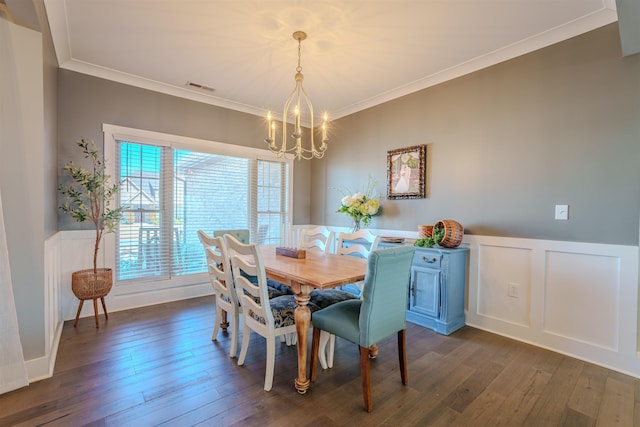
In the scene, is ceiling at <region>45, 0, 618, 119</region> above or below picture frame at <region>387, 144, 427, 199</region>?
above

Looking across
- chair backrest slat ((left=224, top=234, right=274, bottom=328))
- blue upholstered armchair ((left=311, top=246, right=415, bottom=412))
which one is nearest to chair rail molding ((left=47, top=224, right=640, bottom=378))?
blue upholstered armchair ((left=311, top=246, right=415, bottom=412))

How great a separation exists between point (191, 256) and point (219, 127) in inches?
71.7

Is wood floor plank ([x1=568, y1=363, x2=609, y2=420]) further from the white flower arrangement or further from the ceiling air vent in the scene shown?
the ceiling air vent

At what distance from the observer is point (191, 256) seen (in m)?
3.95

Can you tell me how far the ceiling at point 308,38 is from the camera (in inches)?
87.2

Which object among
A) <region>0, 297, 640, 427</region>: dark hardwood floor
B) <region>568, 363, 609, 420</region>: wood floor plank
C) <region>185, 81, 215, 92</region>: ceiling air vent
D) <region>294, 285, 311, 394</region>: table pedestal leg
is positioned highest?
<region>185, 81, 215, 92</region>: ceiling air vent

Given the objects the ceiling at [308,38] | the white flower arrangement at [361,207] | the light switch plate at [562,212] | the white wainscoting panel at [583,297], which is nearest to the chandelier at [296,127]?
the ceiling at [308,38]

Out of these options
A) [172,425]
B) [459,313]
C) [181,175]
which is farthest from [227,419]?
[181,175]

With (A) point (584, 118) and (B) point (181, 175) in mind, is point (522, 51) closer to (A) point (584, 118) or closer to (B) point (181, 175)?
(A) point (584, 118)

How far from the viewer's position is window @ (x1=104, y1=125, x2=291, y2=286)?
137 inches

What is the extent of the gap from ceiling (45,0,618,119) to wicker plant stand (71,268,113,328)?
2151 mm

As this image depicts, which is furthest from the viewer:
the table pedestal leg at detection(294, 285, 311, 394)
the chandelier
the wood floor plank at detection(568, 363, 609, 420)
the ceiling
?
the chandelier

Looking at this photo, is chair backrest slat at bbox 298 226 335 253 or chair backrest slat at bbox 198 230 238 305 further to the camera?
chair backrest slat at bbox 298 226 335 253

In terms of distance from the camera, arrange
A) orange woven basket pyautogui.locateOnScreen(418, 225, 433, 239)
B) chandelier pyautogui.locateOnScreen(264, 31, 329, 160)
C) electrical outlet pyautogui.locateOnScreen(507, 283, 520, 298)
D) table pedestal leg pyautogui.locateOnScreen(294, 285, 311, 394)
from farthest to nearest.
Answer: orange woven basket pyautogui.locateOnScreen(418, 225, 433, 239), electrical outlet pyautogui.locateOnScreen(507, 283, 520, 298), chandelier pyautogui.locateOnScreen(264, 31, 329, 160), table pedestal leg pyautogui.locateOnScreen(294, 285, 311, 394)
